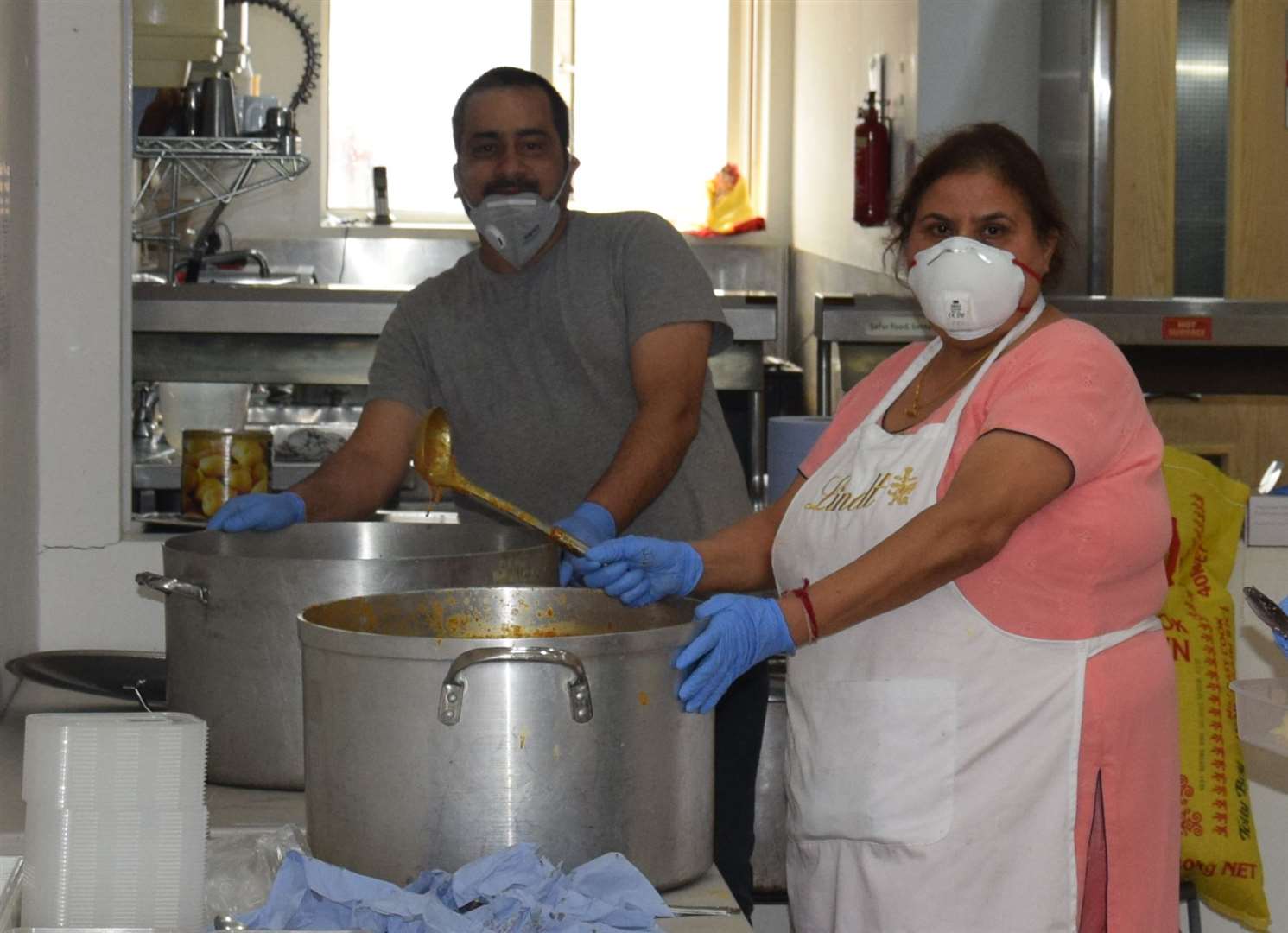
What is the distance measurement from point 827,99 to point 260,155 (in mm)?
2495

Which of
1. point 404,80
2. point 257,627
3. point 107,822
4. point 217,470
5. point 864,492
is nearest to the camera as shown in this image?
point 107,822

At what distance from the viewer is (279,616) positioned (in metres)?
1.40

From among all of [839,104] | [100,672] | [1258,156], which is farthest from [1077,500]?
[839,104]

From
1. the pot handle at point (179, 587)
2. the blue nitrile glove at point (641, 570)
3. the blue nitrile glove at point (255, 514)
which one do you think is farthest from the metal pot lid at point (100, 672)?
the blue nitrile glove at point (641, 570)

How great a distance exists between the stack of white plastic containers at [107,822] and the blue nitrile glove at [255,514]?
808 mm

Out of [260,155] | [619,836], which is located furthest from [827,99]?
[619,836]

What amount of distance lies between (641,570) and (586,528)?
0.25m

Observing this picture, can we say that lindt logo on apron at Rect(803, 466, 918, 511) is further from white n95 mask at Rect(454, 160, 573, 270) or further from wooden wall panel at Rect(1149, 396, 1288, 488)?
wooden wall panel at Rect(1149, 396, 1288, 488)

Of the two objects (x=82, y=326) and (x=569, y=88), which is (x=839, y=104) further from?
(x=82, y=326)

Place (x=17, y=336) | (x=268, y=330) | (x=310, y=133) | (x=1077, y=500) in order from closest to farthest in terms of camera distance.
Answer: (x=1077, y=500)
(x=17, y=336)
(x=268, y=330)
(x=310, y=133)

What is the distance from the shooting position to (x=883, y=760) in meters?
1.56

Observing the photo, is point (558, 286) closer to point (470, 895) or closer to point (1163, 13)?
point (470, 895)

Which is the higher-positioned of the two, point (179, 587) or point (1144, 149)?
point (1144, 149)

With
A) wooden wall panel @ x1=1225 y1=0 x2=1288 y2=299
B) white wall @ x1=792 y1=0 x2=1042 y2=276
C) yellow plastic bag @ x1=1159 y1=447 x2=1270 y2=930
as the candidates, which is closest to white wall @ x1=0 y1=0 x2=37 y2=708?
yellow plastic bag @ x1=1159 y1=447 x2=1270 y2=930
